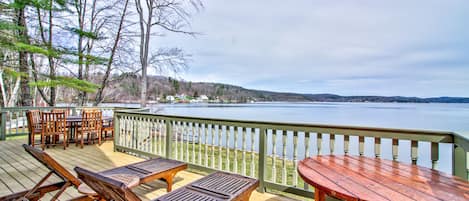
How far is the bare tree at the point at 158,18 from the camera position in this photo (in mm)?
8844

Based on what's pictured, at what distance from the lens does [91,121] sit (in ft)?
18.7

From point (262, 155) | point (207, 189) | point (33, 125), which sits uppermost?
point (33, 125)

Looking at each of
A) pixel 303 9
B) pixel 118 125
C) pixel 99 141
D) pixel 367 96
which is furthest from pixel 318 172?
pixel 367 96

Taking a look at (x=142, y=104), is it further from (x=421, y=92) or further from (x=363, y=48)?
(x=421, y=92)

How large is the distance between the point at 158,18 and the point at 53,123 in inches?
229

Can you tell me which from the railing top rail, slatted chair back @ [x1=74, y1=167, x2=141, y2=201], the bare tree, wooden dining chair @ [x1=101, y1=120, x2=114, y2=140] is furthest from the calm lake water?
the bare tree

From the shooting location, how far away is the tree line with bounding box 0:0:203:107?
7.77 meters

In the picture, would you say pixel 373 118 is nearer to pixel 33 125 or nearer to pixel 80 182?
pixel 80 182

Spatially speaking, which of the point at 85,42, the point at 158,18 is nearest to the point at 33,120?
the point at 158,18

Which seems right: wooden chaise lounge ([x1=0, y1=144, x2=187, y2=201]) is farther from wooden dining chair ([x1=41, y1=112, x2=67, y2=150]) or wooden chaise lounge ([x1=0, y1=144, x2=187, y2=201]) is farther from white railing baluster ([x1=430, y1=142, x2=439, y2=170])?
wooden dining chair ([x1=41, y1=112, x2=67, y2=150])

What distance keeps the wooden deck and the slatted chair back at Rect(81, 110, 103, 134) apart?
18.6 inches

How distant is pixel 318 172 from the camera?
1.63m

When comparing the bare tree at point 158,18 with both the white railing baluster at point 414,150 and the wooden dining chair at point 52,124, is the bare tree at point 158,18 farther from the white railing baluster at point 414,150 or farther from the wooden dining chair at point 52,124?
the white railing baluster at point 414,150

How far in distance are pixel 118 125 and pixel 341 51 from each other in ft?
38.7
